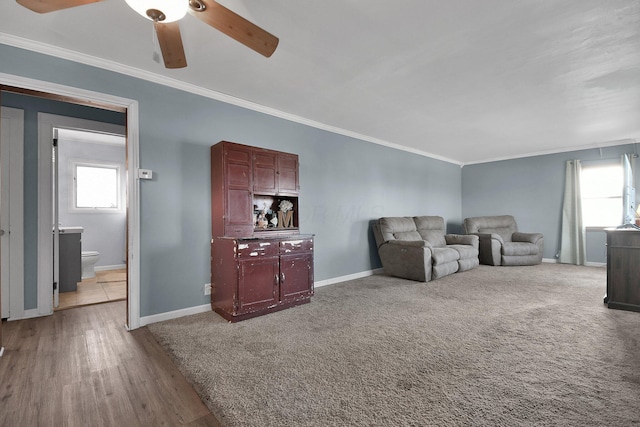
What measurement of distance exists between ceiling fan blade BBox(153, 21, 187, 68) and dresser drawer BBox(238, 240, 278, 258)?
63.2 inches

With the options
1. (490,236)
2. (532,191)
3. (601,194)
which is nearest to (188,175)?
(490,236)

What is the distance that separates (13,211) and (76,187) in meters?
3.43

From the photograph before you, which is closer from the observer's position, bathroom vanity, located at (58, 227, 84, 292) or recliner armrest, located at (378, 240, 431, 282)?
bathroom vanity, located at (58, 227, 84, 292)

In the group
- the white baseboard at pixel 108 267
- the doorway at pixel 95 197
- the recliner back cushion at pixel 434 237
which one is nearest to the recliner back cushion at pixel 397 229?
the recliner back cushion at pixel 434 237

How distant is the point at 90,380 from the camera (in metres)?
1.87

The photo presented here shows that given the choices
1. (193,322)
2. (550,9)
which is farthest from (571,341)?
(193,322)

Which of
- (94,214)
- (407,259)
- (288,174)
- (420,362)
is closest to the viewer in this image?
(420,362)

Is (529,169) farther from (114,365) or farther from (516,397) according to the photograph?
(114,365)

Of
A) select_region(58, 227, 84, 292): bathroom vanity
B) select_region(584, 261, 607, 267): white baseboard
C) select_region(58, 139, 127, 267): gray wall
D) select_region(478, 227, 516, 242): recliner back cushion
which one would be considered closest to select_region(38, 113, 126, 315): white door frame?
select_region(58, 227, 84, 292): bathroom vanity

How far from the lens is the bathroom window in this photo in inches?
228

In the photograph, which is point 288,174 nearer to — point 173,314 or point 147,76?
point 147,76

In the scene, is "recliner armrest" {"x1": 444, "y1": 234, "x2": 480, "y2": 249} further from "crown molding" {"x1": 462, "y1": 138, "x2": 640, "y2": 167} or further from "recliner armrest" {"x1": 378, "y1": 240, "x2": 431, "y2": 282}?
"crown molding" {"x1": 462, "y1": 138, "x2": 640, "y2": 167}

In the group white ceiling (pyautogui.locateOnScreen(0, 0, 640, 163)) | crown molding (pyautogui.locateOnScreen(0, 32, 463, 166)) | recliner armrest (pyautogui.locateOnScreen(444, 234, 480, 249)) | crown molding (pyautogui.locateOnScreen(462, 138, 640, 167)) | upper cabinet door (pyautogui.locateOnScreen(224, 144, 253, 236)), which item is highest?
white ceiling (pyautogui.locateOnScreen(0, 0, 640, 163))

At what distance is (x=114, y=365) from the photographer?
6.77 feet
